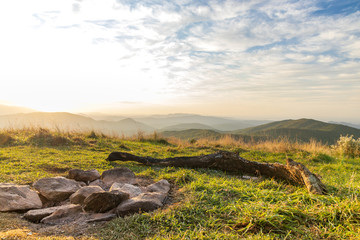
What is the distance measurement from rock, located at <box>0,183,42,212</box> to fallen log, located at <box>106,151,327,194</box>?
10.9 ft

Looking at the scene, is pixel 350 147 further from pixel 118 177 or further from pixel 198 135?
pixel 198 135

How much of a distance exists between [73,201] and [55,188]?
65 cm

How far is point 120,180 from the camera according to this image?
5.25m

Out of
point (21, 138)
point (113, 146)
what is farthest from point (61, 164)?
point (21, 138)

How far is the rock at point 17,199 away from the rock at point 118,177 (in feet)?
4.75

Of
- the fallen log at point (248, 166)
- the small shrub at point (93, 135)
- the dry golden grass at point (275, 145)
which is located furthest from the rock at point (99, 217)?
the small shrub at point (93, 135)

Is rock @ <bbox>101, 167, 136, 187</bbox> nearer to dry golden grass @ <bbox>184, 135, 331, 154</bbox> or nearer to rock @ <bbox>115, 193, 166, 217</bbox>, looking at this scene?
rock @ <bbox>115, 193, 166, 217</bbox>

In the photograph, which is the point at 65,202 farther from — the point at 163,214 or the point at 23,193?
the point at 163,214

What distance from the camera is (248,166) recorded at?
5918mm

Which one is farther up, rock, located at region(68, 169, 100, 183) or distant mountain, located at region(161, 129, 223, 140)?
rock, located at region(68, 169, 100, 183)

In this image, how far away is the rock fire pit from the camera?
3514 mm

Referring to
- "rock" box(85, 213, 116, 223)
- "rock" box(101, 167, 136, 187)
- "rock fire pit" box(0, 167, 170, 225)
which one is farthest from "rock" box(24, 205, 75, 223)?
"rock" box(101, 167, 136, 187)

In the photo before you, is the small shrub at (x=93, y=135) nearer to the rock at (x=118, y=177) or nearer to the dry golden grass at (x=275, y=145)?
the dry golden grass at (x=275, y=145)

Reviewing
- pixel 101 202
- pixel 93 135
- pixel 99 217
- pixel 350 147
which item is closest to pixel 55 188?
pixel 101 202
